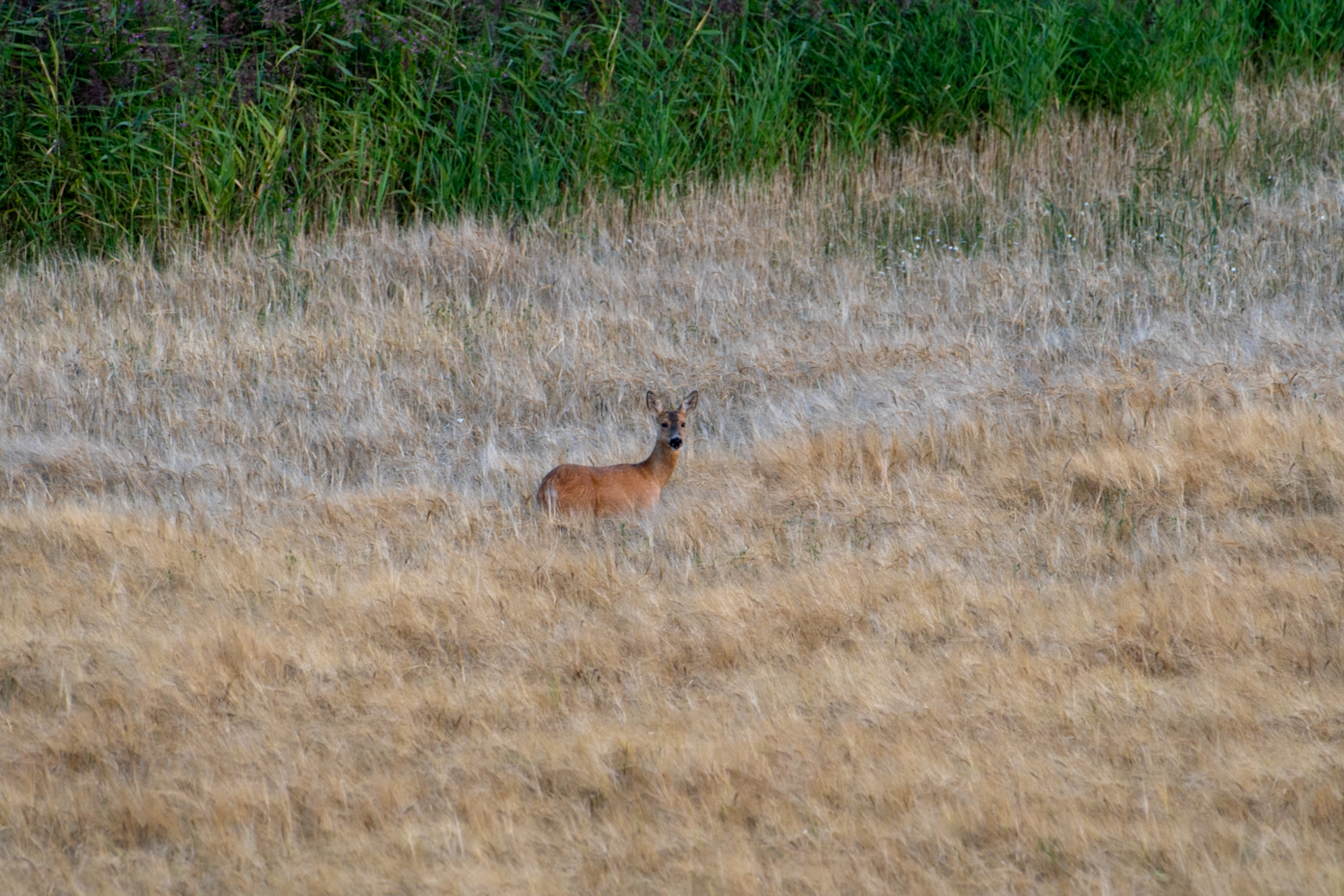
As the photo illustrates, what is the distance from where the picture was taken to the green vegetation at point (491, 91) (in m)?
10.0

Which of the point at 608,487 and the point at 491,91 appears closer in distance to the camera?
the point at 608,487

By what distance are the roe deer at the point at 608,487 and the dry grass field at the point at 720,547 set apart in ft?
0.47

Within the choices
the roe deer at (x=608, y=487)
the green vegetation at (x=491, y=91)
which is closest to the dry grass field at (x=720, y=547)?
the roe deer at (x=608, y=487)

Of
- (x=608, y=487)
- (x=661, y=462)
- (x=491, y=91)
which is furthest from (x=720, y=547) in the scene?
(x=491, y=91)

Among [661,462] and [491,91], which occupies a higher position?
[491,91]

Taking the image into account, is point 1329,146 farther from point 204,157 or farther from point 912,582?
point 204,157

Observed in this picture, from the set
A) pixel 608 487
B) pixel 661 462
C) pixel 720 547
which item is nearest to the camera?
pixel 720 547

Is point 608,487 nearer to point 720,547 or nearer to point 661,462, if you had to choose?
point 661,462

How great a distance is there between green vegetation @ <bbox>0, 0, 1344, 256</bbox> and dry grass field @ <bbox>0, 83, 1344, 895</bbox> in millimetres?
474

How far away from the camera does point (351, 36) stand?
10.6 meters

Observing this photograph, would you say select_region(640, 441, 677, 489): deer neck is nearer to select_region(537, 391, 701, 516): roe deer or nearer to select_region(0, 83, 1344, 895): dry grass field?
select_region(537, 391, 701, 516): roe deer

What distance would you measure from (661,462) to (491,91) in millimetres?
4918

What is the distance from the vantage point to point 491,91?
10.6 metres

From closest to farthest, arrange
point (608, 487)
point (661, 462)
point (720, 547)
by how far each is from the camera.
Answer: point (720, 547), point (608, 487), point (661, 462)
